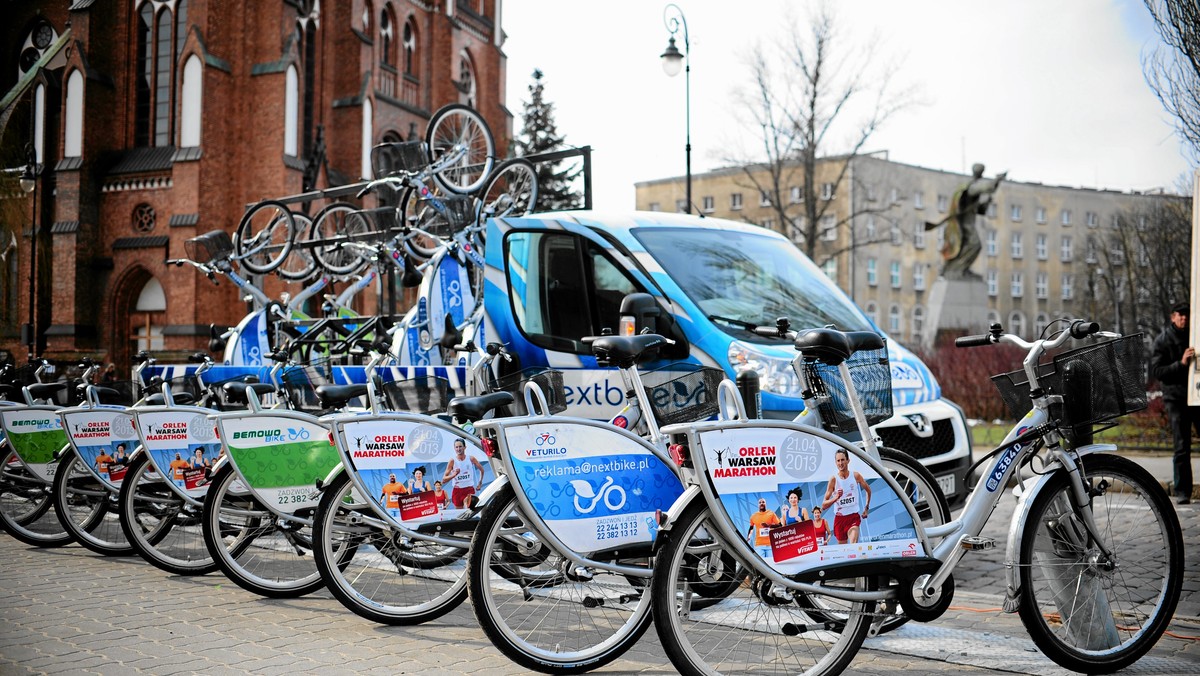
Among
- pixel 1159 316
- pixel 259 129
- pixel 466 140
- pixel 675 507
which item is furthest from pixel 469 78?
pixel 675 507

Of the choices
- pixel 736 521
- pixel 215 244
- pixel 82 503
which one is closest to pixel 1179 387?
pixel 736 521

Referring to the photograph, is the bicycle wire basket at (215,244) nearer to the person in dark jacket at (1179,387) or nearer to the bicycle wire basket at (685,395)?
the bicycle wire basket at (685,395)

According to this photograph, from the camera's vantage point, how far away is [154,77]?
29.5m

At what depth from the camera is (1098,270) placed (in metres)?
60.2

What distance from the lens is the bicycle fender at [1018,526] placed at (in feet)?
13.5

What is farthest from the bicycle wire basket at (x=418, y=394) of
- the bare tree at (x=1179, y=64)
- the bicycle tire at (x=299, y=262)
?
the bicycle tire at (x=299, y=262)

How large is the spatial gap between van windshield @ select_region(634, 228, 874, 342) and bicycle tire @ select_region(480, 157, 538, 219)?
3.60m

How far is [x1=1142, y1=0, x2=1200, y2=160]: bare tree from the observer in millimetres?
9883

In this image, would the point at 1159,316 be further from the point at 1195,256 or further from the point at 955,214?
the point at 1195,256

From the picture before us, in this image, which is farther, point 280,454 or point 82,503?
point 82,503

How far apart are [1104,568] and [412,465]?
10.6ft

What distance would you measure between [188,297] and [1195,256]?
25374 millimetres

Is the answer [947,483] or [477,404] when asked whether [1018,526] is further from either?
[947,483]

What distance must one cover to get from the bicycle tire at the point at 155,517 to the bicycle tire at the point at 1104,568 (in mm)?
5027
